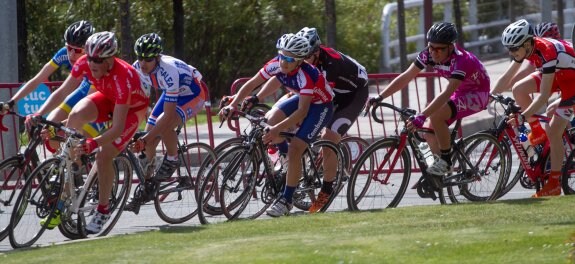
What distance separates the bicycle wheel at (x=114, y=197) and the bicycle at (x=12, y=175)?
50cm

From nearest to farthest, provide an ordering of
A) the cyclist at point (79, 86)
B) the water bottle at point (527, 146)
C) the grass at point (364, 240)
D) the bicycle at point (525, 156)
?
1. the grass at point (364, 240)
2. the cyclist at point (79, 86)
3. the bicycle at point (525, 156)
4. the water bottle at point (527, 146)

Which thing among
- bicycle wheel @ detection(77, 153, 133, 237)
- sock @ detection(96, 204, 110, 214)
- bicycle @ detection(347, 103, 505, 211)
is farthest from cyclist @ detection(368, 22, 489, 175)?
sock @ detection(96, 204, 110, 214)

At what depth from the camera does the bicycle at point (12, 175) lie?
419 inches

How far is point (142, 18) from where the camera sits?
23.3m

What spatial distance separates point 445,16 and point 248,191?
17811 mm

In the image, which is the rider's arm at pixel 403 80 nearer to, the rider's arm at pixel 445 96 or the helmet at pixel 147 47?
the rider's arm at pixel 445 96

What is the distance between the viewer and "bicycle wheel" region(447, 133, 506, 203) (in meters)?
12.2

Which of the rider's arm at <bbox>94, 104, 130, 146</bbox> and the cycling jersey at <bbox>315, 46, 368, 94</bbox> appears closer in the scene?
the rider's arm at <bbox>94, 104, 130, 146</bbox>

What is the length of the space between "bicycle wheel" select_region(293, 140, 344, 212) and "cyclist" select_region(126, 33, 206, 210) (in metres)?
1.08

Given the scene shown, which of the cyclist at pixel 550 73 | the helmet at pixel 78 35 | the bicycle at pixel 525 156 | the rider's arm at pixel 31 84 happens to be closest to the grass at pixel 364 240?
the cyclist at pixel 550 73

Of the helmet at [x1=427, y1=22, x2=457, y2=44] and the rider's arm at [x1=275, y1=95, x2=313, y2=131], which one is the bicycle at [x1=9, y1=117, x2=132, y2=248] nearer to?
the rider's arm at [x1=275, y1=95, x2=313, y2=131]

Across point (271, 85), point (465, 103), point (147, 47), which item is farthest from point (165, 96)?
point (465, 103)

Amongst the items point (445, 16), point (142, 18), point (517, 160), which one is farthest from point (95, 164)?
point (445, 16)

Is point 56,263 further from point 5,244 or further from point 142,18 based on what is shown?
point 142,18
